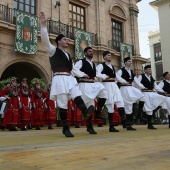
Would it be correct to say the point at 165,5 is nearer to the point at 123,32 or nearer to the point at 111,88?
the point at 123,32

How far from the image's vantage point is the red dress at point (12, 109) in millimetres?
7305

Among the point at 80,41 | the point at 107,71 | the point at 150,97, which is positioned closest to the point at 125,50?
the point at 80,41

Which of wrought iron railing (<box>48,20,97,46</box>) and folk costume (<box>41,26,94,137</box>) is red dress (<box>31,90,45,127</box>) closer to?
folk costume (<box>41,26,94,137</box>)

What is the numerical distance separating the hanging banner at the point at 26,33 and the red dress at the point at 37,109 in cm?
413

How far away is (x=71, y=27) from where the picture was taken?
48.1 feet

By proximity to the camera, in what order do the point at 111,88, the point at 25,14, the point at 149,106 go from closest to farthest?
the point at 111,88 < the point at 149,106 < the point at 25,14

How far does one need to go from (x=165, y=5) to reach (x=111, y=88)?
925 inches

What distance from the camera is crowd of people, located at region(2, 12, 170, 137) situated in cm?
404

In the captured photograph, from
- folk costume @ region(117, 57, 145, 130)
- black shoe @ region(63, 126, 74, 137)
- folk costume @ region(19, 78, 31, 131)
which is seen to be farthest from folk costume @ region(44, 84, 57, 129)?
black shoe @ region(63, 126, 74, 137)

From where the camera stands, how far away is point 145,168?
4.74ft

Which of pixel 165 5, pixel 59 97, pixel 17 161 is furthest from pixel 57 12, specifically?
pixel 165 5

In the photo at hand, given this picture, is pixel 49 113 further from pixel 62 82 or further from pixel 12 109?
pixel 62 82

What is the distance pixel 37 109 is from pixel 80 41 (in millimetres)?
7066

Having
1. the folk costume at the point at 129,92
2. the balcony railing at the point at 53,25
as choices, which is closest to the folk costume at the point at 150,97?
the folk costume at the point at 129,92
